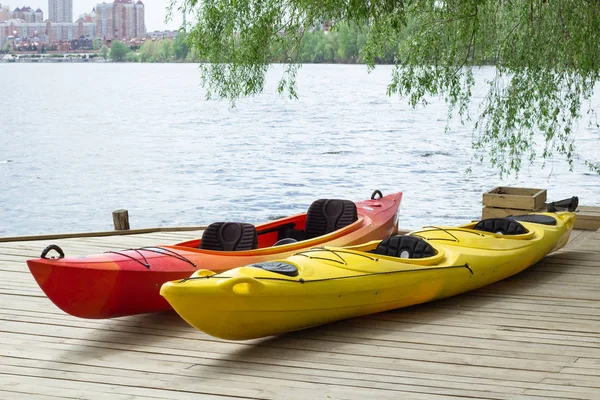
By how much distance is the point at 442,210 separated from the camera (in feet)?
53.4

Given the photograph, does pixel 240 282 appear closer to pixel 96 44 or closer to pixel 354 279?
pixel 354 279

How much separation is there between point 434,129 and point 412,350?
2875 cm

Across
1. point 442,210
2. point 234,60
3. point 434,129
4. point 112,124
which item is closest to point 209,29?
point 234,60

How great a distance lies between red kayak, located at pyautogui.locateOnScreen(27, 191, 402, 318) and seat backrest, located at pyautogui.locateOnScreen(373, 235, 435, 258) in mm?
479

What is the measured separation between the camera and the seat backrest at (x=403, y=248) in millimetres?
5062

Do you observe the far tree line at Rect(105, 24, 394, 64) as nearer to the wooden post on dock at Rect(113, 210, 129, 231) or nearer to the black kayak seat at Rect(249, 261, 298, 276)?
the wooden post on dock at Rect(113, 210, 129, 231)

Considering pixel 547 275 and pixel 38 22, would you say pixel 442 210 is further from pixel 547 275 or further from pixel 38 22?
pixel 38 22

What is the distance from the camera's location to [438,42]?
7.36 meters

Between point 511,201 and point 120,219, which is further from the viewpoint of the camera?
point 511,201

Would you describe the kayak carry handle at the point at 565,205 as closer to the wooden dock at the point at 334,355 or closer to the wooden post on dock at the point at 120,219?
the wooden dock at the point at 334,355

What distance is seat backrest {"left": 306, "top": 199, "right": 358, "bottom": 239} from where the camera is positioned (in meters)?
5.97

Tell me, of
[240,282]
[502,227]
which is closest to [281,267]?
[240,282]

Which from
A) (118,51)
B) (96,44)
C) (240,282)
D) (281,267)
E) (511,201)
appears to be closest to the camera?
(240,282)

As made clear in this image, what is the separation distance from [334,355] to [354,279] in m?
0.50
